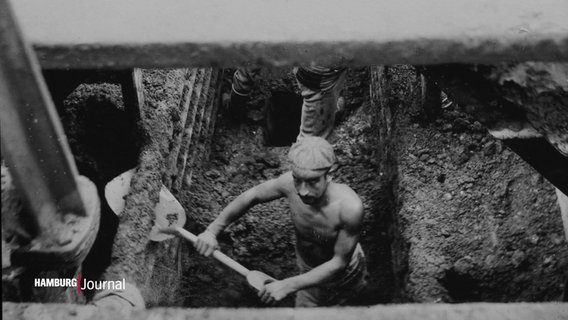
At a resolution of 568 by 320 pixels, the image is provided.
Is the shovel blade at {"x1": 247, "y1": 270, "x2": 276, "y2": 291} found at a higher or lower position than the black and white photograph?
lower

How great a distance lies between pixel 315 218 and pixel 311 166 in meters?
0.43

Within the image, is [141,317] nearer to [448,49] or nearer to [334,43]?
[334,43]

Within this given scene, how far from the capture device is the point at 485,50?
2703 mm

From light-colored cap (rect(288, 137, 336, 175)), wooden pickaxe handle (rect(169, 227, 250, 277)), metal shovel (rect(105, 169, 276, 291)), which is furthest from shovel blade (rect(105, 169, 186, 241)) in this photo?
light-colored cap (rect(288, 137, 336, 175))

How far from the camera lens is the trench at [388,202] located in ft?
13.7

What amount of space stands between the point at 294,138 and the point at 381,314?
141 inches

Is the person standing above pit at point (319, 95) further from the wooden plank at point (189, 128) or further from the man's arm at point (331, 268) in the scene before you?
the man's arm at point (331, 268)

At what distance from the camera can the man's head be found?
3.29m

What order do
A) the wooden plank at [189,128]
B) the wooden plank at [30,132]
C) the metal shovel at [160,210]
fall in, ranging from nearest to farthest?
the wooden plank at [30,132], the metal shovel at [160,210], the wooden plank at [189,128]

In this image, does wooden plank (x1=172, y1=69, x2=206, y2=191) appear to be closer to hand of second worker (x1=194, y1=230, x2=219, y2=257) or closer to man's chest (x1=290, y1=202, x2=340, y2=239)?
hand of second worker (x1=194, y1=230, x2=219, y2=257)

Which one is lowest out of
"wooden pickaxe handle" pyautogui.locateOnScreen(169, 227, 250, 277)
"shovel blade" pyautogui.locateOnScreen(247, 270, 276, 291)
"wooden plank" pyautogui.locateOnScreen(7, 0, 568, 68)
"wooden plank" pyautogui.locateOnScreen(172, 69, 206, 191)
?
"shovel blade" pyautogui.locateOnScreen(247, 270, 276, 291)

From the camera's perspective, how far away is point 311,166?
3285mm

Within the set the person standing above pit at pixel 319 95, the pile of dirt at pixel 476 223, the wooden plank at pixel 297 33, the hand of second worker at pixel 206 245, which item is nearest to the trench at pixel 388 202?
the pile of dirt at pixel 476 223

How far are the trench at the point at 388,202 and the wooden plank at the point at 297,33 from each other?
1400 millimetres
